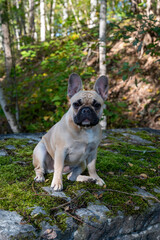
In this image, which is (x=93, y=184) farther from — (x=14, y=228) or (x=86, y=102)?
(x=14, y=228)

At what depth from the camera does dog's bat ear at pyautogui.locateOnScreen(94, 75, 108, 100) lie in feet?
10.1

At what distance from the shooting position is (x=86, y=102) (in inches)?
109

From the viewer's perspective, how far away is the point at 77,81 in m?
3.01

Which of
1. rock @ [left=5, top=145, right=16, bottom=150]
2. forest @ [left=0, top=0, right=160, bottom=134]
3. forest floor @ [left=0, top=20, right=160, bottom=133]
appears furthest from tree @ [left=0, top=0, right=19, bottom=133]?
rock @ [left=5, top=145, right=16, bottom=150]

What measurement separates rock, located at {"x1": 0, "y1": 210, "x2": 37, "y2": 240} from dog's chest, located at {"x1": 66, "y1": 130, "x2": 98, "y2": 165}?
98 cm

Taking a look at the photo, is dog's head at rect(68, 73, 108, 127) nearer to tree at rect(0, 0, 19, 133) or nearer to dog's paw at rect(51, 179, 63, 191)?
dog's paw at rect(51, 179, 63, 191)

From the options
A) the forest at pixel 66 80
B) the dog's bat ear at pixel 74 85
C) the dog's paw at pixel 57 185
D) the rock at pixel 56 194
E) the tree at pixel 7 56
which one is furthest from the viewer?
the forest at pixel 66 80

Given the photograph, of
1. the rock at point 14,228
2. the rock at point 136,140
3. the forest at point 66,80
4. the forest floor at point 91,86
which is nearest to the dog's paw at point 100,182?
the rock at point 14,228

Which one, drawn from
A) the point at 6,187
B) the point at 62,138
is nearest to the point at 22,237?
the point at 6,187

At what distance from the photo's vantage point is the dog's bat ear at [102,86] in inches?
121

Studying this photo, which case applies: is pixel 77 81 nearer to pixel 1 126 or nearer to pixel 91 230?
pixel 91 230

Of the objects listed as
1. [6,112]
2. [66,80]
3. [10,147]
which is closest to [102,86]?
[10,147]

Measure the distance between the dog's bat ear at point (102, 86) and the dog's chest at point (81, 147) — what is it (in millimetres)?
676

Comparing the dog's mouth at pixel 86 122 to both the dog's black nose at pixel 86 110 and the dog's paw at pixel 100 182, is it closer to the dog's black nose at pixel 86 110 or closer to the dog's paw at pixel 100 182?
the dog's black nose at pixel 86 110
